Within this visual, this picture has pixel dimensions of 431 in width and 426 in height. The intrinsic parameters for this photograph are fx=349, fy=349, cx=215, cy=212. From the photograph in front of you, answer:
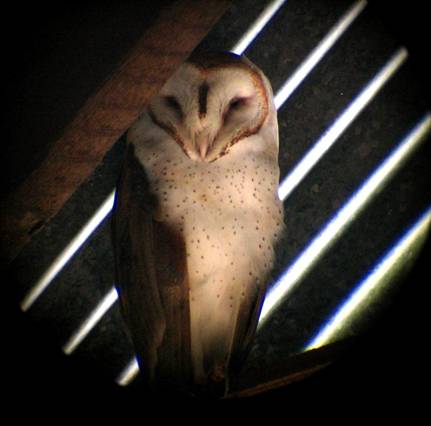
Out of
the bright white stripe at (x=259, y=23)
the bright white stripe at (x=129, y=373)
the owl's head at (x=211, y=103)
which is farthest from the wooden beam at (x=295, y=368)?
the bright white stripe at (x=259, y=23)

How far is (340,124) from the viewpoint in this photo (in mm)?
760

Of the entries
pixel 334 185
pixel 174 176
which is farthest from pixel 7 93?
pixel 334 185

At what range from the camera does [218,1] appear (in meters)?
0.66

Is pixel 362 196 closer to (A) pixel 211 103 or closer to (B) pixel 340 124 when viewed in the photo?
(B) pixel 340 124

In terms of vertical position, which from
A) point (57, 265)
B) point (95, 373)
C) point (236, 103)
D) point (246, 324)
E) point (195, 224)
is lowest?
point (95, 373)

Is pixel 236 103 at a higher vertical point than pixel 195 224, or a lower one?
higher

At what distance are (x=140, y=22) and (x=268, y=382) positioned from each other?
782 mm

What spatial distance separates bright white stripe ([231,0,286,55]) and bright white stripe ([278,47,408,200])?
10.0 inches

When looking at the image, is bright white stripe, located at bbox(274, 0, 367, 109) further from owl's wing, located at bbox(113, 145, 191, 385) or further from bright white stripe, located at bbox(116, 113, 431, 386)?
owl's wing, located at bbox(113, 145, 191, 385)

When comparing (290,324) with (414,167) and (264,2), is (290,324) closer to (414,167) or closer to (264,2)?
(414,167)

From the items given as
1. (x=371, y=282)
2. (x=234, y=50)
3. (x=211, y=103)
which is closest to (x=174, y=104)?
(x=211, y=103)

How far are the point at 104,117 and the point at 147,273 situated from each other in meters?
0.37

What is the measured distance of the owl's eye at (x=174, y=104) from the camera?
0.75m

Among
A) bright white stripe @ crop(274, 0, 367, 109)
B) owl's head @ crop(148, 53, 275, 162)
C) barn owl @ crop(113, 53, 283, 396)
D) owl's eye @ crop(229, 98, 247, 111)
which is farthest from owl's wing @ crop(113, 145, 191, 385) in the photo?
bright white stripe @ crop(274, 0, 367, 109)
